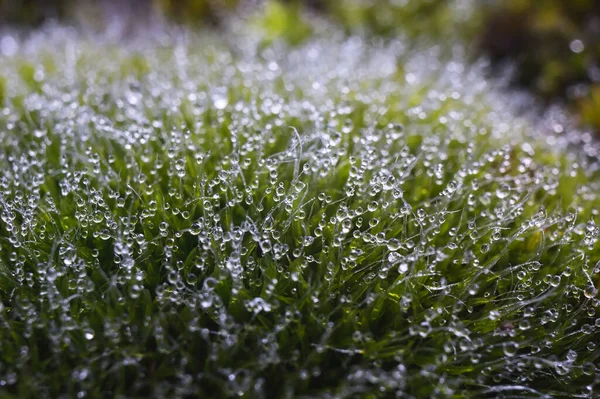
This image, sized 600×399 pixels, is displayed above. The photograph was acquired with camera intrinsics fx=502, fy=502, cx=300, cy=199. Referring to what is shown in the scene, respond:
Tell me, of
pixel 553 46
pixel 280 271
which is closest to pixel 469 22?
pixel 553 46

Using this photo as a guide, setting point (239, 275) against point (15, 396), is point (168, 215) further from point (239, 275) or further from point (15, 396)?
point (15, 396)

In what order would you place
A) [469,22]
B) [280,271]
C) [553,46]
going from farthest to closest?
[469,22], [553,46], [280,271]

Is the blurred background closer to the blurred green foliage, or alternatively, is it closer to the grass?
the blurred green foliage

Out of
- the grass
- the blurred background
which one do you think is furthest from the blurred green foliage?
the grass

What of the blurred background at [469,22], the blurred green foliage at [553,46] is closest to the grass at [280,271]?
the blurred green foliage at [553,46]

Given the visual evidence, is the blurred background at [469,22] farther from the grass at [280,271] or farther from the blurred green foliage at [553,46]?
the grass at [280,271]

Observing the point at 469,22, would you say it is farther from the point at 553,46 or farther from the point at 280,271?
the point at 280,271
